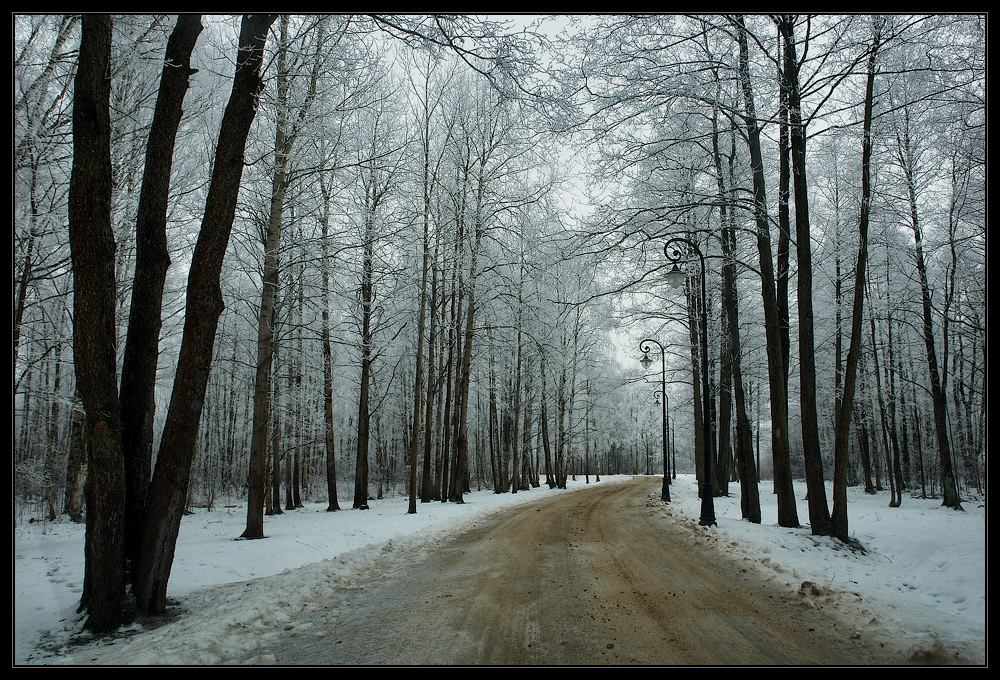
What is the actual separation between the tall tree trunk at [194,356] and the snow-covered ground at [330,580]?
0.57m

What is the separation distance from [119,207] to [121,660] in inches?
386

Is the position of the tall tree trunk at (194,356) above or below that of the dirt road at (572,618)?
above

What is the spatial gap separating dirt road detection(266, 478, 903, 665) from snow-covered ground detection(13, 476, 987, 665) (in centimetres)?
36

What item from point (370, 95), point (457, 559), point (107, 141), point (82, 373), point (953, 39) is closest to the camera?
point (82, 373)

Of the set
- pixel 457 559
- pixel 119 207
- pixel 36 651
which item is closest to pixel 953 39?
pixel 457 559

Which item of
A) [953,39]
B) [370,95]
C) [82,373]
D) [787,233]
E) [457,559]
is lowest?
[457,559]

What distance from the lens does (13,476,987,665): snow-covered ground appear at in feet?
11.8

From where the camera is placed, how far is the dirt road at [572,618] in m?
3.41

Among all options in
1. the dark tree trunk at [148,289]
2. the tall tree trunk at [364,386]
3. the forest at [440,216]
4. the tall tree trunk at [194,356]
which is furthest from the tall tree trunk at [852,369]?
the tall tree trunk at [364,386]

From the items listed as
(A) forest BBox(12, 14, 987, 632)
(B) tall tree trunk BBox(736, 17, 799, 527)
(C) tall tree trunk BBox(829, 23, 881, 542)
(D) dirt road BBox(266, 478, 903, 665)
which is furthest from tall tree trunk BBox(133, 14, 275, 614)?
(C) tall tree trunk BBox(829, 23, 881, 542)

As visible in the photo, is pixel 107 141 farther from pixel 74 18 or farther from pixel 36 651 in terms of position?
pixel 74 18

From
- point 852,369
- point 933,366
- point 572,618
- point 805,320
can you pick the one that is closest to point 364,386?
point 805,320

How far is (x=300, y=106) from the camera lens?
7426mm

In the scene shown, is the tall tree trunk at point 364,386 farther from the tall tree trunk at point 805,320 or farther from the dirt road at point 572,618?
the tall tree trunk at point 805,320
